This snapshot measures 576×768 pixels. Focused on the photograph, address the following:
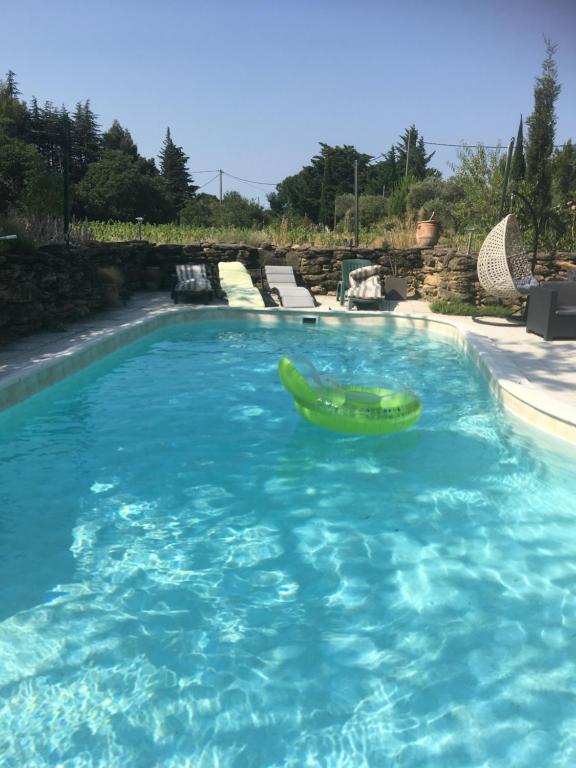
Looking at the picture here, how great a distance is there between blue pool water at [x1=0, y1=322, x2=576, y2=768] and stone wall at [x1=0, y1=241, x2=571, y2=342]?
2.52 meters

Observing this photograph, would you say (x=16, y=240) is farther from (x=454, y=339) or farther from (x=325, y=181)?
(x=325, y=181)

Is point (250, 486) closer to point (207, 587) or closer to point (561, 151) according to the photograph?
point (207, 587)

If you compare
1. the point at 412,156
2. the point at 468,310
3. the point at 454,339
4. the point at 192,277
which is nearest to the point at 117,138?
the point at 412,156

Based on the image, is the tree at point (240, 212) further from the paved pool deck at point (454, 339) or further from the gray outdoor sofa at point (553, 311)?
the gray outdoor sofa at point (553, 311)

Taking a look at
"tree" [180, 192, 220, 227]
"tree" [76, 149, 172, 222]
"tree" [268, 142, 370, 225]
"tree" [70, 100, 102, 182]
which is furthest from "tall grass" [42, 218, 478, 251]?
"tree" [70, 100, 102, 182]

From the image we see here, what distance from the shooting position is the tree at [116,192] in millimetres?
32031

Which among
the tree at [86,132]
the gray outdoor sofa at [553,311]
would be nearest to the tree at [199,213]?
the tree at [86,132]

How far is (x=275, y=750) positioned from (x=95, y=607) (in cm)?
121

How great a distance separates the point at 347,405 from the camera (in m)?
4.68

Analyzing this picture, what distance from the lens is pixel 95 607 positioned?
293cm

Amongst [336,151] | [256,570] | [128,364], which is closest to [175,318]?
[128,364]

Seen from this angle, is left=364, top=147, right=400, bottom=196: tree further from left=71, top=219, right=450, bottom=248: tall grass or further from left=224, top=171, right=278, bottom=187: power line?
left=71, top=219, right=450, bottom=248: tall grass

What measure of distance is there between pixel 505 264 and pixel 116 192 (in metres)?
27.8

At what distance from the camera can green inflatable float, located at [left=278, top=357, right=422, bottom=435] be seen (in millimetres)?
4629
